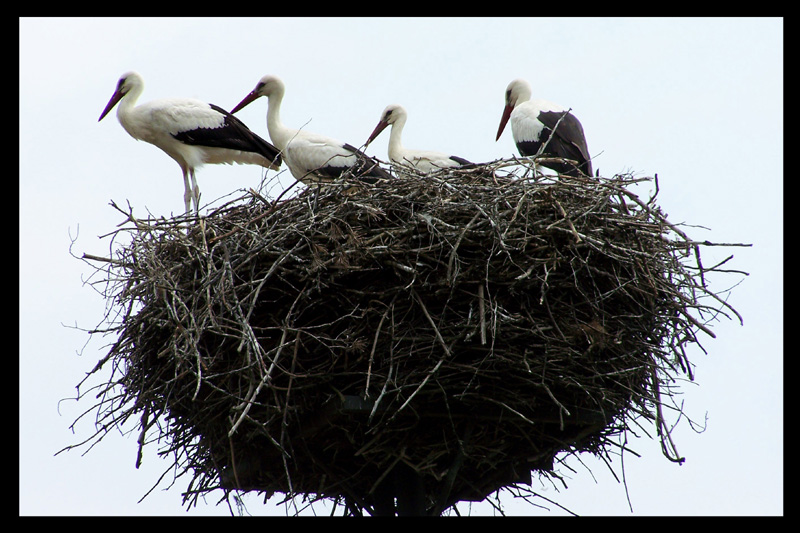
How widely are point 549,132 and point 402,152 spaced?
1070mm

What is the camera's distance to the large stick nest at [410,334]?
501 cm

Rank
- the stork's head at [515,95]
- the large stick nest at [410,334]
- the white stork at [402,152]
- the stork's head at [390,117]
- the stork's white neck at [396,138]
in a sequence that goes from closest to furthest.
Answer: the large stick nest at [410,334] → the white stork at [402,152] → the stork's white neck at [396,138] → the stork's head at [390,117] → the stork's head at [515,95]

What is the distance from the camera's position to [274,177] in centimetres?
601

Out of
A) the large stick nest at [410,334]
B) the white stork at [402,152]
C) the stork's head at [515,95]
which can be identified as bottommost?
the large stick nest at [410,334]

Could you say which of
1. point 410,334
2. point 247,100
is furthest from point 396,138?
point 410,334

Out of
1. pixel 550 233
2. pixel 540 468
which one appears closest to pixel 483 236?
pixel 550 233

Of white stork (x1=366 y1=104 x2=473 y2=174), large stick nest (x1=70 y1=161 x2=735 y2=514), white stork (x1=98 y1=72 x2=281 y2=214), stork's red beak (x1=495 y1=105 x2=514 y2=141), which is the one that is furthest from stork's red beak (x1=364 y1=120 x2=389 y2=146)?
large stick nest (x1=70 y1=161 x2=735 y2=514)

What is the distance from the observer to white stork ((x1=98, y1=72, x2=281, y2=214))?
347 inches

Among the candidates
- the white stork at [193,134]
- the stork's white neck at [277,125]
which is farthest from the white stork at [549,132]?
the white stork at [193,134]

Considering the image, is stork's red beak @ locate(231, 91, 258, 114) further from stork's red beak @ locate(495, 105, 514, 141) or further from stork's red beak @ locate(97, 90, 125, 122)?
stork's red beak @ locate(495, 105, 514, 141)

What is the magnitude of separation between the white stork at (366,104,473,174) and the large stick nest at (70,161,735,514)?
2.11 meters

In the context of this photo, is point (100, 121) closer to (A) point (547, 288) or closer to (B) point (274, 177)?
(B) point (274, 177)

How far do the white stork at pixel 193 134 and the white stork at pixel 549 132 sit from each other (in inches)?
74.4

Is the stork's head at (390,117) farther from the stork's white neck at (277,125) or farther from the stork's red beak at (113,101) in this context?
the stork's red beak at (113,101)
